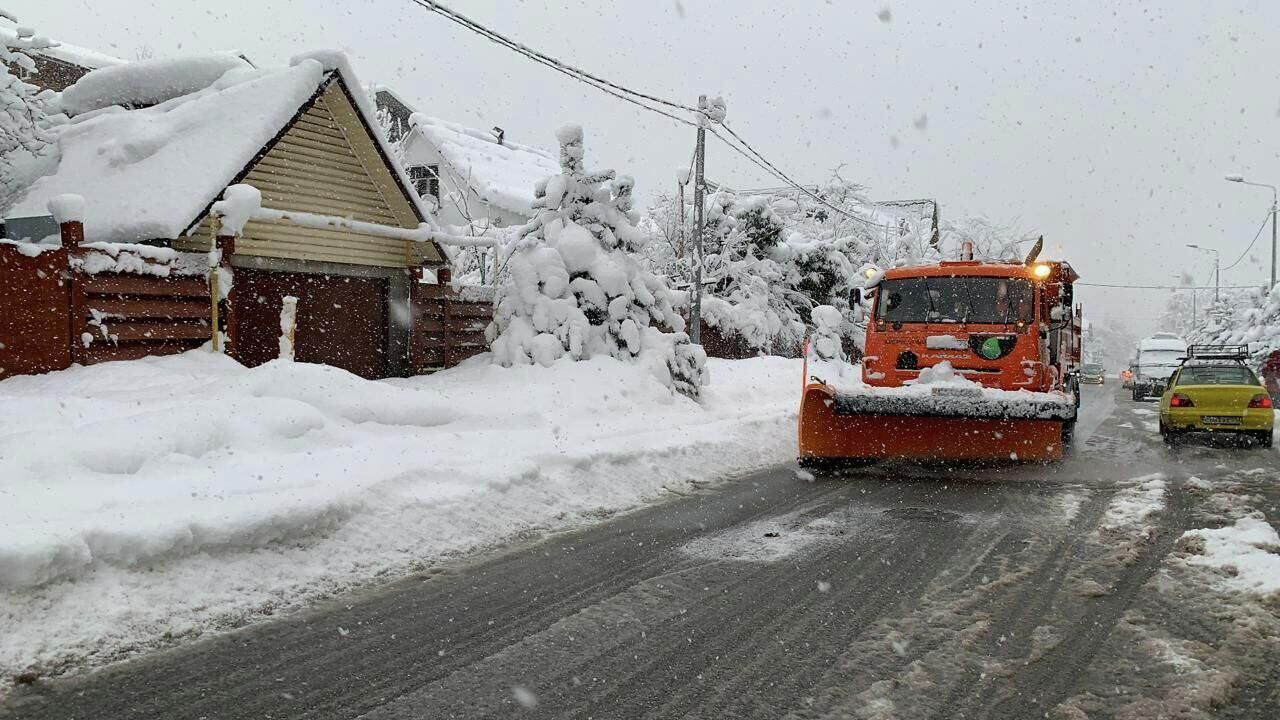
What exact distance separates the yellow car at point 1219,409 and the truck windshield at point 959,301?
517 centimetres

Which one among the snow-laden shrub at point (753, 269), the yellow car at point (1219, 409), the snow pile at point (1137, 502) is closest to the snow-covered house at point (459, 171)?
the snow-laden shrub at point (753, 269)

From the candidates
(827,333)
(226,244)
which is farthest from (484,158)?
(226,244)

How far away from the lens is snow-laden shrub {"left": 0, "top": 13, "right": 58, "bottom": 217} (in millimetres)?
14195

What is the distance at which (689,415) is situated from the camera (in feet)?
49.5

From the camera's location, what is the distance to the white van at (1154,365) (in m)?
32.7

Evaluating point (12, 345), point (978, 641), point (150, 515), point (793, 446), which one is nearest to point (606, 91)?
point (793, 446)

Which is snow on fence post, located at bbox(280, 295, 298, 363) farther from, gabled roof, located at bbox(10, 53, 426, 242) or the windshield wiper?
the windshield wiper

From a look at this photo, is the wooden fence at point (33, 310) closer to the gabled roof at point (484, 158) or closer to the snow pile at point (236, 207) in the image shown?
the snow pile at point (236, 207)

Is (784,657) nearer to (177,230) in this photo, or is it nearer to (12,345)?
(12,345)

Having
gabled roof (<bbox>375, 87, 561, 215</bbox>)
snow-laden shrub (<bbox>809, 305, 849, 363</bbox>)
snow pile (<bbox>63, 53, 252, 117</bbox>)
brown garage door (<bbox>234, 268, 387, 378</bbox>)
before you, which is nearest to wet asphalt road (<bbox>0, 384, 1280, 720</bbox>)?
brown garage door (<bbox>234, 268, 387, 378</bbox>)

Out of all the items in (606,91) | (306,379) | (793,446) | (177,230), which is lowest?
(793,446)

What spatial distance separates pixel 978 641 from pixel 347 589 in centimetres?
358

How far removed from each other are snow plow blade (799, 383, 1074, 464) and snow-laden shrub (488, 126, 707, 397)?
5.32 m

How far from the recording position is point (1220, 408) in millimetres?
14789
